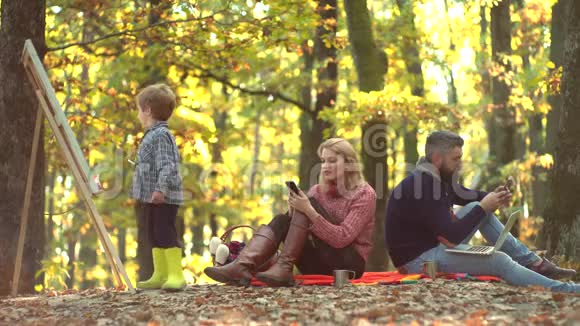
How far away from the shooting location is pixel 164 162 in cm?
694

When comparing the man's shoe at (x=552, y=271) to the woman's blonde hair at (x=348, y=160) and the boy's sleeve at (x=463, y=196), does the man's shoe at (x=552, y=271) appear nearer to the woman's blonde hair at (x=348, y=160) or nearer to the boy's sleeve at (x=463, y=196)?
the boy's sleeve at (x=463, y=196)

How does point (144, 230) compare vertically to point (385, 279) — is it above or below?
above

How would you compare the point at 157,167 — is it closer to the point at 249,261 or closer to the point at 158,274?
the point at 158,274

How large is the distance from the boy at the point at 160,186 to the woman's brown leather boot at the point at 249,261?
0.42 m

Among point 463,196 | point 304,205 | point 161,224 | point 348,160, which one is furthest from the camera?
point 463,196

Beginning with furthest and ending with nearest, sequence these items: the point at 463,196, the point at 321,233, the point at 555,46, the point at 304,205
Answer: the point at 555,46 → the point at 463,196 → the point at 321,233 → the point at 304,205

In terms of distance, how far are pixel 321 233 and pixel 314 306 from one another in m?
1.30

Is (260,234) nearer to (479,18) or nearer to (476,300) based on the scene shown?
(476,300)

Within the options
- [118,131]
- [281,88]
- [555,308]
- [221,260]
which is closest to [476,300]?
[555,308]

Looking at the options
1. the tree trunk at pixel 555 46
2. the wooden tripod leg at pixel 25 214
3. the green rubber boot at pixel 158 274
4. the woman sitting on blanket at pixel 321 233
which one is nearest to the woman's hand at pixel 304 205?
the woman sitting on blanket at pixel 321 233

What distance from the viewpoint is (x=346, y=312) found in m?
Result: 5.33

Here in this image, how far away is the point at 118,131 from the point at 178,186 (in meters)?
5.00

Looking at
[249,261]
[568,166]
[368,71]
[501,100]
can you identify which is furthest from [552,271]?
[501,100]

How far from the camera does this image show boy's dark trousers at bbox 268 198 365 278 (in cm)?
705
